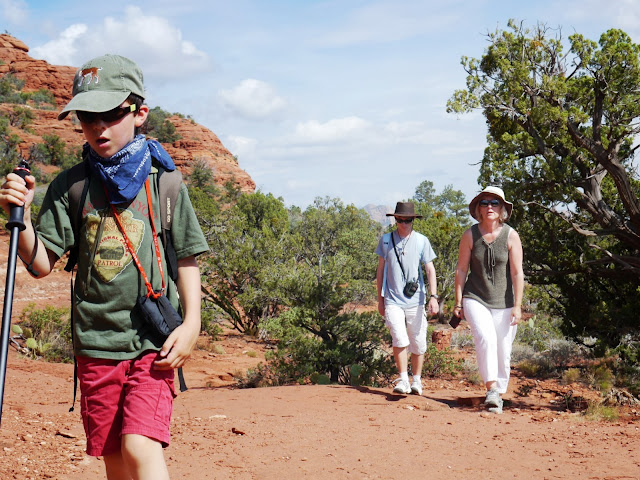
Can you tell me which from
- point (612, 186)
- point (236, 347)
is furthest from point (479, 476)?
point (236, 347)

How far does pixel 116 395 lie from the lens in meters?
2.51

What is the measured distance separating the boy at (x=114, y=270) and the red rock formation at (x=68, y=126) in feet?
157

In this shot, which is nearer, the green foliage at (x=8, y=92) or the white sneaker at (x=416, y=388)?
the white sneaker at (x=416, y=388)

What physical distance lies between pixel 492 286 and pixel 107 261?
4.53 metres

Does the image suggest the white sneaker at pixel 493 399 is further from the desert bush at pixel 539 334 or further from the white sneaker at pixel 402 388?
the desert bush at pixel 539 334

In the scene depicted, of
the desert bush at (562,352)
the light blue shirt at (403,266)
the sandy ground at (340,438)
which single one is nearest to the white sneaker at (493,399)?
the sandy ground at (340,438)

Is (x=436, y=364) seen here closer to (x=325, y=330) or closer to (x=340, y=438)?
(x=325, y=330)

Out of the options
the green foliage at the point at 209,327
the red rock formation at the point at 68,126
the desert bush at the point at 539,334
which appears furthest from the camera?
the red rock formation at the point at 68,126

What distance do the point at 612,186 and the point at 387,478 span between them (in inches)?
255

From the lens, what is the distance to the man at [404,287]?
7.10 meters

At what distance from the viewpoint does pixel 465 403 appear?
7.16m

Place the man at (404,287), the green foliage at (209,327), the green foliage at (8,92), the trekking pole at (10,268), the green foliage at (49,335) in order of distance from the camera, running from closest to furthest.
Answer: the trekking pole at (10,268)
the man at (404,287)
the green foliage at (49,335)
the green foliage at (209,327)
the green foliage at (8,92)

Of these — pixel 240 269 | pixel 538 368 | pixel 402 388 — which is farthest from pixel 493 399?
pixel 240 269

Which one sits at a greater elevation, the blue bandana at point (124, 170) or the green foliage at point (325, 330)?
the blue bandana at point (124, 170)
